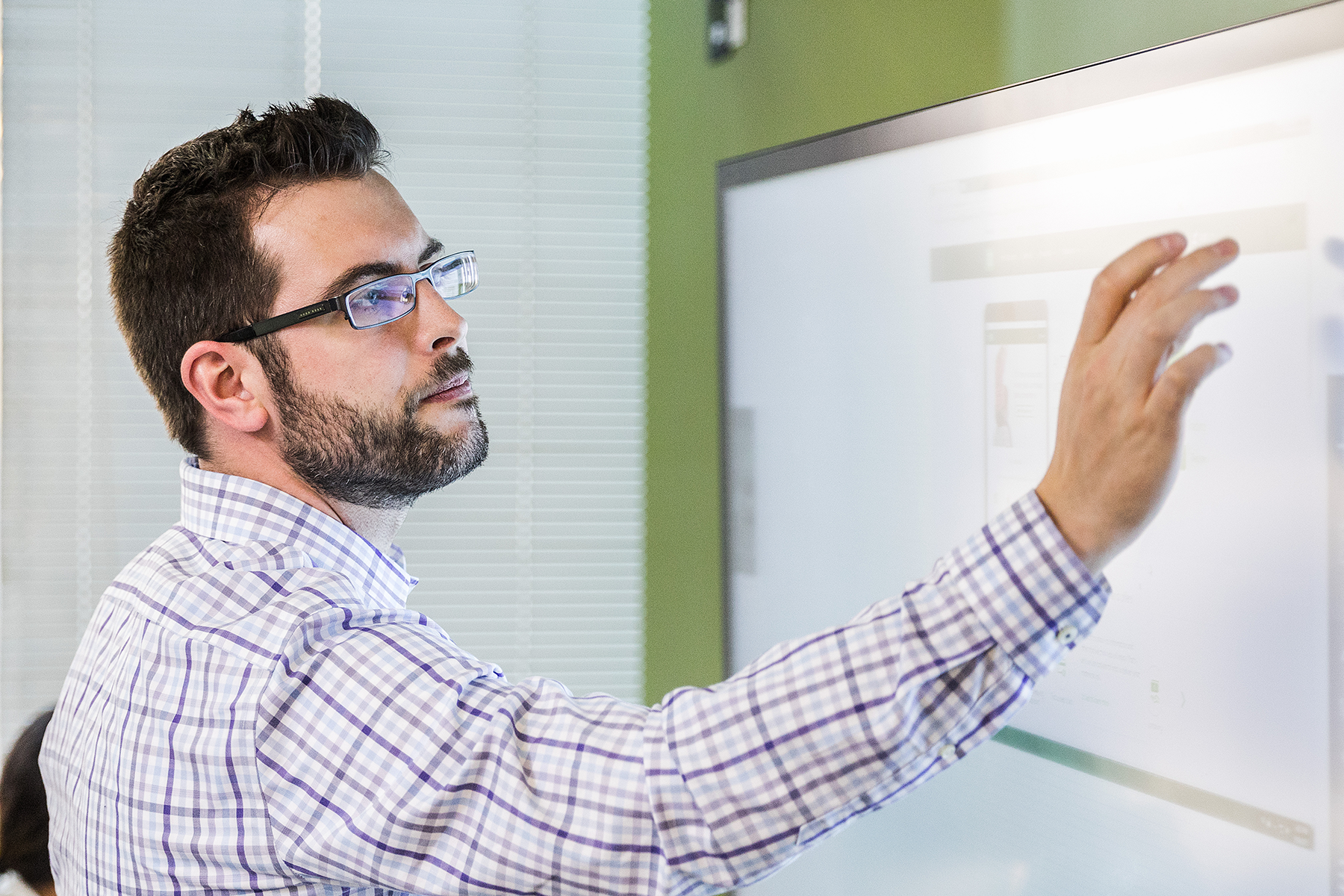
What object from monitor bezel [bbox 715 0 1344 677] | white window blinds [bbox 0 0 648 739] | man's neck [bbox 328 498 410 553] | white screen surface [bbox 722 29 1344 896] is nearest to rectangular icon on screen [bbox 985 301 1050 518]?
white screen surface [bbox 722 29 1344 896]

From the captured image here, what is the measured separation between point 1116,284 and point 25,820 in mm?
1537

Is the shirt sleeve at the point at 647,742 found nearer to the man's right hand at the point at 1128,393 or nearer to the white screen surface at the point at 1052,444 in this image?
the man's right hand at the point at 1128,393

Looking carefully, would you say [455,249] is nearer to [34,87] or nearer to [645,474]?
[645,474]

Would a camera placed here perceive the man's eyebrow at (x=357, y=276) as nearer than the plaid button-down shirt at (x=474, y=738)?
No

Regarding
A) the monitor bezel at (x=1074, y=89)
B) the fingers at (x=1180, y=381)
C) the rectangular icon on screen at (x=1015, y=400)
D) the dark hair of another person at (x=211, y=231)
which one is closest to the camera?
the fingers at (x=1180, y=381)

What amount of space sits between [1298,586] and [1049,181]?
1.46ft

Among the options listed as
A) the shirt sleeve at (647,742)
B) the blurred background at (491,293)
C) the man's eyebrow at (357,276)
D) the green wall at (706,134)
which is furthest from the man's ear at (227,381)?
the blurred background at (491,293)

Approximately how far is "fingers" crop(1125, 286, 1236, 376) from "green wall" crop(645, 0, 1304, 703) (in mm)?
384

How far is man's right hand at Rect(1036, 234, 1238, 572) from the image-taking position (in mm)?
617

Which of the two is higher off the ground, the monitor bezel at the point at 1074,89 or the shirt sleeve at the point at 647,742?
the monitor bezel at the point at 1074,89

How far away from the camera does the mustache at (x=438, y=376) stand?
45.0 inches

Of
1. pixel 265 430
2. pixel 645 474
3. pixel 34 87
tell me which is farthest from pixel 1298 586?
pixel 34 87

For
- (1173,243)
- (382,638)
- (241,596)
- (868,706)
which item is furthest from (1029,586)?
(241,596)

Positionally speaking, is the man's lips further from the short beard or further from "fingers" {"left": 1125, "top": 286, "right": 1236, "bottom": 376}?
"fingers" {"left": 1125, "top": 286, "right": 1236, "bottom": 376}
